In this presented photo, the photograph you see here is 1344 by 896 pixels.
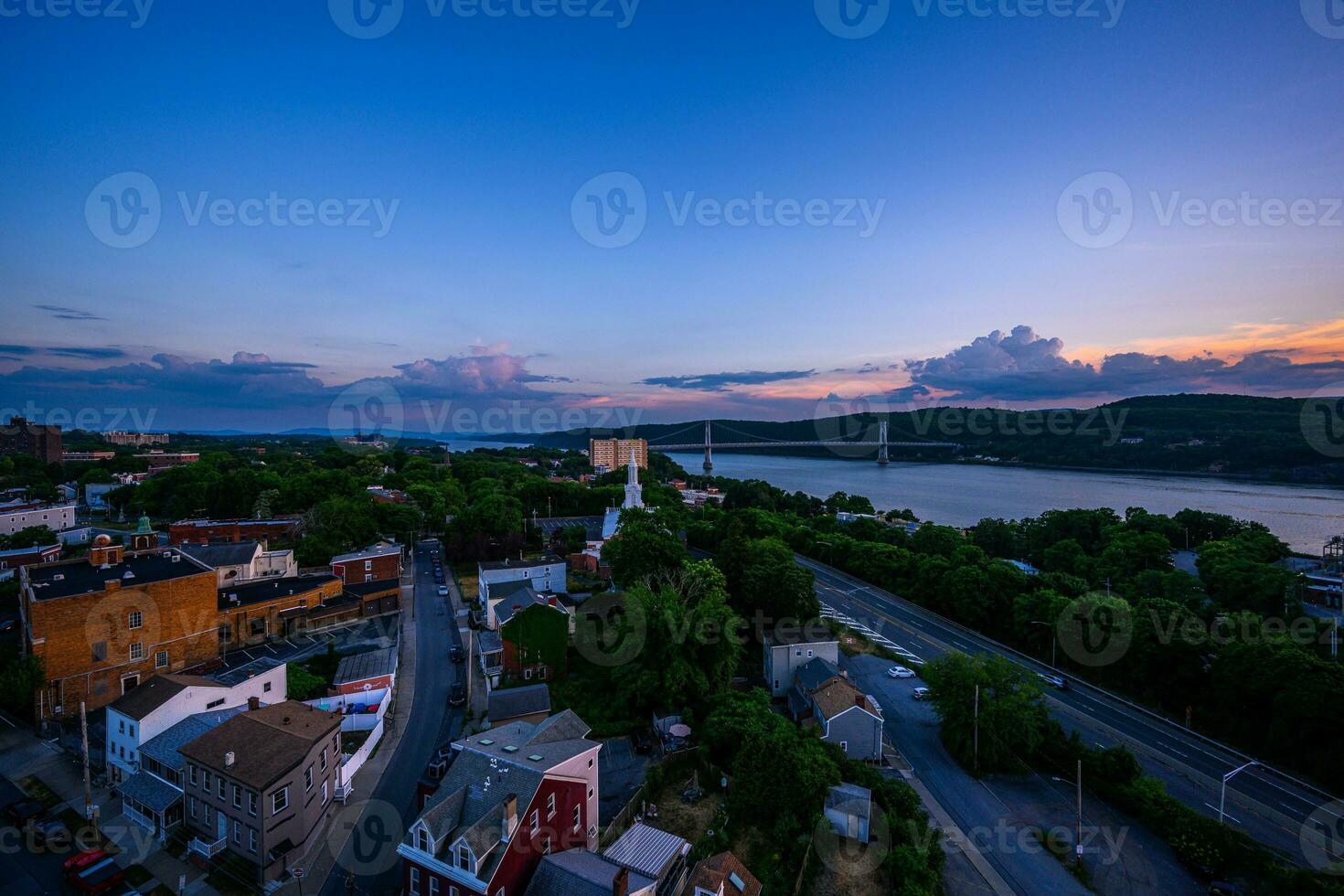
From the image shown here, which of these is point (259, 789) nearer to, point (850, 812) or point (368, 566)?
point (850, 812)

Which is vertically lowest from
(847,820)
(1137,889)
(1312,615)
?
(1137,889)

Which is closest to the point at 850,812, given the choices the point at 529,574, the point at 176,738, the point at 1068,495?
the point at 176,738

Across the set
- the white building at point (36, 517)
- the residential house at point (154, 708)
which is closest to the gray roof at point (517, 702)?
the residential house at point (154, 708)

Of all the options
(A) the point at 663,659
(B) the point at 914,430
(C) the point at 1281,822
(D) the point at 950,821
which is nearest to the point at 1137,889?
(D) the point at 950,821

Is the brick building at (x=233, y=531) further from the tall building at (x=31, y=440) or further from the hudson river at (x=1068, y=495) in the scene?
the hudson river at (x=1068, y=495)

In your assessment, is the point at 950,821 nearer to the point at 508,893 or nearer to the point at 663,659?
the point at 663,659

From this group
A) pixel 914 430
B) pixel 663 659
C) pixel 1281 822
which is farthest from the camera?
pixel 914 430
